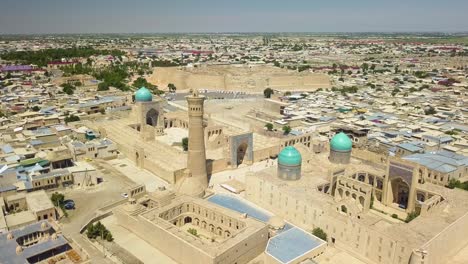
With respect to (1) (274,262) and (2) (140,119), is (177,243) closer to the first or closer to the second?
(1) (274,262)

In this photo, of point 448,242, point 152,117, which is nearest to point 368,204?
point 448,242

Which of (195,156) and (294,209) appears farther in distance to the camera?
(195,156)

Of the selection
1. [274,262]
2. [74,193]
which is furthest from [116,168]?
[274,262]

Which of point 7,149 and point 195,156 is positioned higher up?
point 195,156

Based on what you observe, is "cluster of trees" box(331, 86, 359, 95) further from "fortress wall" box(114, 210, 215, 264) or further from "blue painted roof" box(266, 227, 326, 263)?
"fortress wall" box(114, 210, 215, 264)

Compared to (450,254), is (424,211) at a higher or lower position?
higher

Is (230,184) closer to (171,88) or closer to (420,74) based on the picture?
(171,88)
